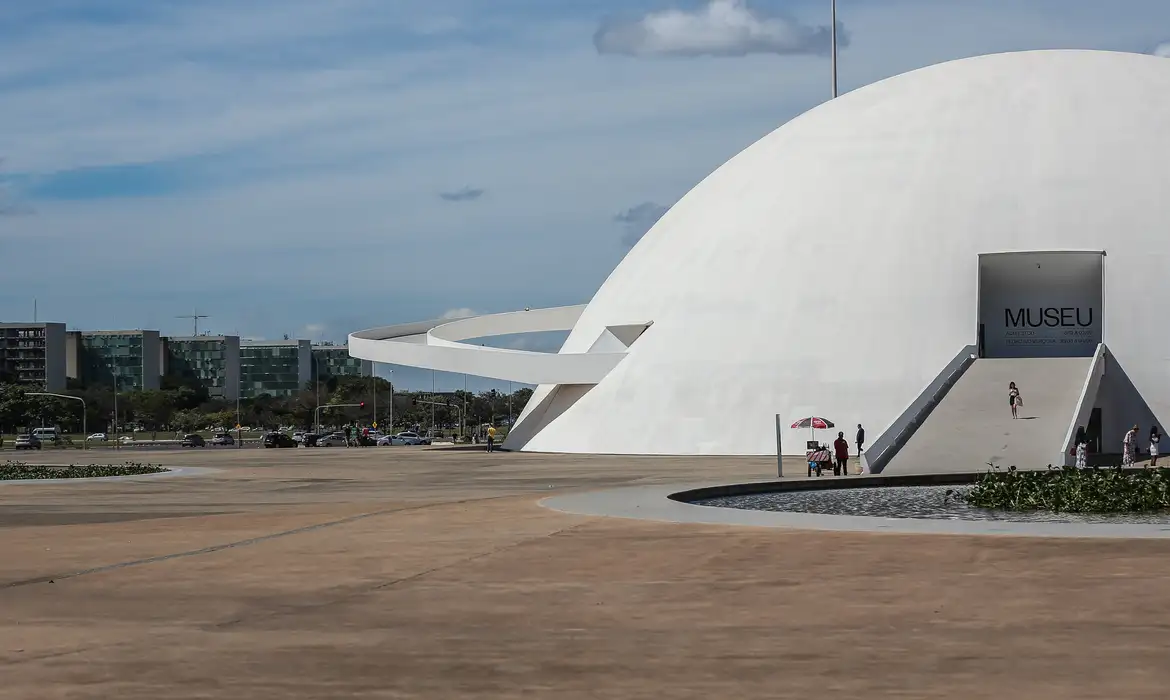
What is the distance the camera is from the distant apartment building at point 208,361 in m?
192

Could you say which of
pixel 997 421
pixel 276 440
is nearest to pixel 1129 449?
pixel 997 421

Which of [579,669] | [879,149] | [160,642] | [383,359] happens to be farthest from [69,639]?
[383,359]

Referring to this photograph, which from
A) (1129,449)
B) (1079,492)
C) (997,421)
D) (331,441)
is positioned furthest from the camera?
(331,441)

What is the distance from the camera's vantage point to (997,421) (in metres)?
33.8

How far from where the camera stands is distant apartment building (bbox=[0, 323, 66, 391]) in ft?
577

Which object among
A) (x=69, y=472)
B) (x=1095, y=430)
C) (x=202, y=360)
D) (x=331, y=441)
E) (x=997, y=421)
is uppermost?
(x=202, y=360)

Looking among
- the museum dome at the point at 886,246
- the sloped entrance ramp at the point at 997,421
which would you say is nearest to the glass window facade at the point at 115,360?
the museum dome at the point at 886,246

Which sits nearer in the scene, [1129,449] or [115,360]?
[1129,449]

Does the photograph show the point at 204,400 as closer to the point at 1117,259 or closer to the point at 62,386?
the point at 62,386

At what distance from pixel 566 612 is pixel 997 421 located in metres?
24.8

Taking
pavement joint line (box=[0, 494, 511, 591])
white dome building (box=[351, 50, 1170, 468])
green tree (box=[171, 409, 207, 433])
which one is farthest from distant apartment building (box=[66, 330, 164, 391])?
pavement joint line (box=[0, 494, 511, 591])

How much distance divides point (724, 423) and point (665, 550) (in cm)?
3076

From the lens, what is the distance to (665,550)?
1476 cm

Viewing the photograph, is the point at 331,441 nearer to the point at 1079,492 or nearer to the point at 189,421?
the point at 189,421
